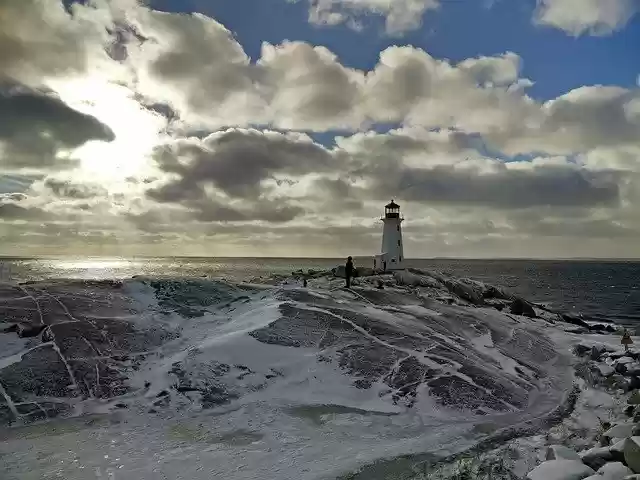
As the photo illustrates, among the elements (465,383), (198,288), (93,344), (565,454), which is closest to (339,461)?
(565,454)

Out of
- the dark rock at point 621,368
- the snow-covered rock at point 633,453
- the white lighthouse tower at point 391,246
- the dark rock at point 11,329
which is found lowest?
the dark rock at point 621,368

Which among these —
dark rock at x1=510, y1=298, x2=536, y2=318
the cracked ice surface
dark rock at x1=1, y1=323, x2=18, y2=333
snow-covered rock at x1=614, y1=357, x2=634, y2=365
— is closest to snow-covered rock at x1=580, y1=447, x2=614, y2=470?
the cracked ice surface

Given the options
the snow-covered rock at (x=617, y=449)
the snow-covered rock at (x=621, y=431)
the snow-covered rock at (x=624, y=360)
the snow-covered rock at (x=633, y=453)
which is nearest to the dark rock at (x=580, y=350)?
the snow-covered rock at (x=624, y=360)

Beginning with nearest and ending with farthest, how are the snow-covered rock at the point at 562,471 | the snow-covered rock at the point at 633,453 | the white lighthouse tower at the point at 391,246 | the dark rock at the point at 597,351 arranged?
the snow-covered rock at the point at 633,453 → the snow-covered rock at the point at 562,471 → the dark rock at the point at 597,351 → the white lighthouse tower at the point at 391,246

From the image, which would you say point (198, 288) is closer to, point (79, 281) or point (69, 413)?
point (79, 281)

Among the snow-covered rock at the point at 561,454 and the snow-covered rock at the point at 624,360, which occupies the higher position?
the snow-covered rock at the point at 561,454

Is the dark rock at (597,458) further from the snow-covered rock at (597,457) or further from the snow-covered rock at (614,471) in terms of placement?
the snow-covered rock at (614,471)

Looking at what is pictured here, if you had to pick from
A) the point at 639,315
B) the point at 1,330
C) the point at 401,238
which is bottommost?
the point at 639,315
